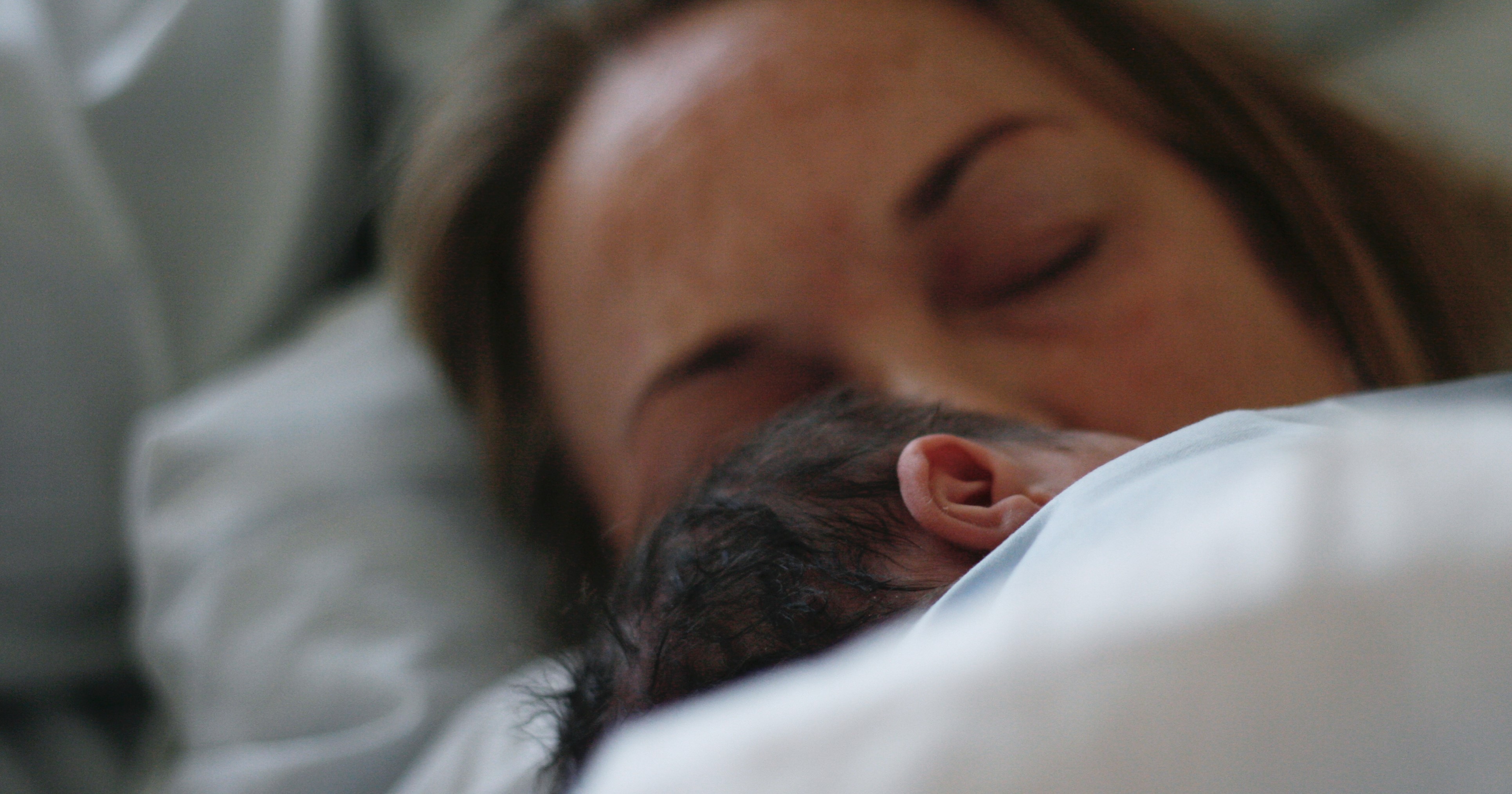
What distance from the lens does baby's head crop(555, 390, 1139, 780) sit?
349 millimetres

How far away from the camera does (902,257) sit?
1.87 ft

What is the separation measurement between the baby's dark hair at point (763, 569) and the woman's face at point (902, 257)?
80mm

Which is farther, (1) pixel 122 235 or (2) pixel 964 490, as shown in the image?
(1) pixel 122 235

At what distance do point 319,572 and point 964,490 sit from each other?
56 cm

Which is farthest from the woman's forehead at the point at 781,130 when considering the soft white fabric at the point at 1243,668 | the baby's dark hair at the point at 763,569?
the soft white fabric at the point at 1243,668

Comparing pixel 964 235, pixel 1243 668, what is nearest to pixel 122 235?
pixel 964 235

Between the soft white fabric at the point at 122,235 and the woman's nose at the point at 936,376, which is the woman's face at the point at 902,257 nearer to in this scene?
the woman's nose at the point at 936,376

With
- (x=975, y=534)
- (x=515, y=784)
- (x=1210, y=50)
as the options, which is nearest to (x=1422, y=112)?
(x=1210, y=50)

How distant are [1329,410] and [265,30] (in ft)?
3.28

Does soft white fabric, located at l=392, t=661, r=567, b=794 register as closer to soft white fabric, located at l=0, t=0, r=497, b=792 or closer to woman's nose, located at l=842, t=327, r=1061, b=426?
woman's nose, located at l=842, t=327, r=1061, b=426

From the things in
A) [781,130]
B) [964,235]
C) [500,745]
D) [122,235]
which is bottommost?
[500,745]

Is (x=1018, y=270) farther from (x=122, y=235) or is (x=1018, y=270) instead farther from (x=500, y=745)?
(x=122, y=235)

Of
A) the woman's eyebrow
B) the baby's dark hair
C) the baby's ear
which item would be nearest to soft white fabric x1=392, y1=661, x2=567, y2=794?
the baby's dark hair

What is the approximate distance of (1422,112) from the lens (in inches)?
35.3
